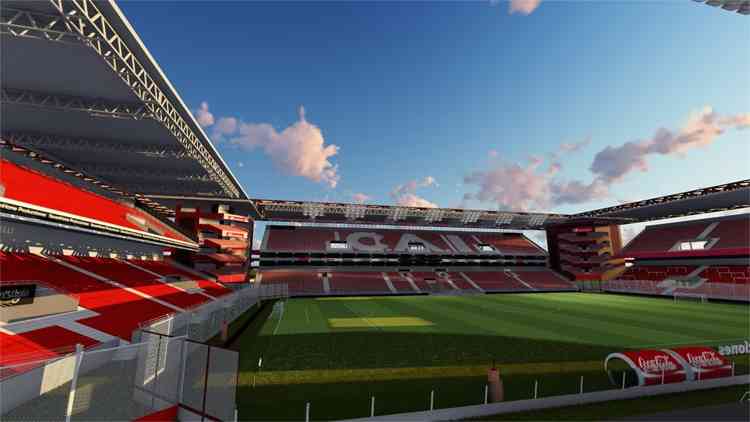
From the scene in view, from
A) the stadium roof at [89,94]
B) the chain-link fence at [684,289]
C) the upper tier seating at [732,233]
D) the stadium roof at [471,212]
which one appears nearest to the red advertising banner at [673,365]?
the stadium roof at [89,94]

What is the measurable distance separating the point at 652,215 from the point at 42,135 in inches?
2701

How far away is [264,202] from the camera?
143 ft

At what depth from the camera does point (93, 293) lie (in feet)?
56.2

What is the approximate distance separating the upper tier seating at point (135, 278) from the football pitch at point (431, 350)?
5670mm

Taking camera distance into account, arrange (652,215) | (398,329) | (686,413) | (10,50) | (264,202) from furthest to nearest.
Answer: (652,215)
(264,202)
(398,329)
(10,50)
(686,413)

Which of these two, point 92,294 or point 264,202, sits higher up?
point 264,202

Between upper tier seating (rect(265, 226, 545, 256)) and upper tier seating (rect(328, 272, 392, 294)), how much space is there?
16.0 ft

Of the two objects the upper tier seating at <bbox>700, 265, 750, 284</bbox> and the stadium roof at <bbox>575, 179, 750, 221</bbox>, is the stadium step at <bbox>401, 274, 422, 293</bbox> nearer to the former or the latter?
the stadium roof at <bbox>575, 179, 750, 221</bbox>

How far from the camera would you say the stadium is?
8.40 meters

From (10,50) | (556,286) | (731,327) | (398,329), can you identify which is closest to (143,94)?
(10,50)

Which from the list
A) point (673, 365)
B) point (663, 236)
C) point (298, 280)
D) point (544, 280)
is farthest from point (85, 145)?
point (663, 236)

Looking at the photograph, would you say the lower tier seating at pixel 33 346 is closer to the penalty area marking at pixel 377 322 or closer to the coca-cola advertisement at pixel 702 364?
the penalty area marking at pixel 377 322

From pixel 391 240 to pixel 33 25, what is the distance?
1956 inches

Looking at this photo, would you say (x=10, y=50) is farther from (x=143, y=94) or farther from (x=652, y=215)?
(x=652, y=215)
